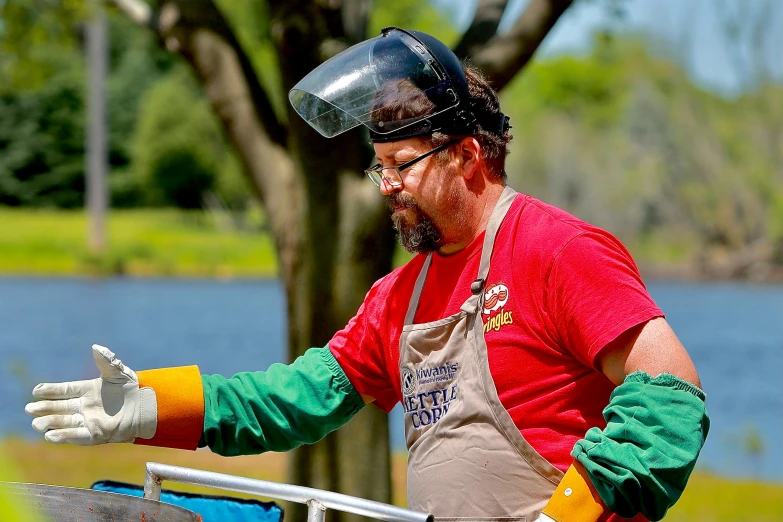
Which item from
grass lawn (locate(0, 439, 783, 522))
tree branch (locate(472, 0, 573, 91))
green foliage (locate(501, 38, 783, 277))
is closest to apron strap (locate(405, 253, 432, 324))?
tree branch (locate(472, 0, 573, 91))

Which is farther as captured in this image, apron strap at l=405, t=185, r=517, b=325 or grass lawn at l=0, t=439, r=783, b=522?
grass lawn at l=0, t=439, r=783, b=522

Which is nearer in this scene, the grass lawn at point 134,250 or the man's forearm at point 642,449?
the man's forearm at point 642,449

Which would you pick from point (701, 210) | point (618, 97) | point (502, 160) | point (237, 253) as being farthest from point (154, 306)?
point (618, 97)

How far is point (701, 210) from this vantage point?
111ft

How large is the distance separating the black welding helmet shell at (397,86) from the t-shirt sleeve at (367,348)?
0.41m

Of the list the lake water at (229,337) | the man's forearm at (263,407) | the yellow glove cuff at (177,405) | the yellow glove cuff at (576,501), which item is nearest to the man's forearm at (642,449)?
the yellow glove cuff at (576,501)

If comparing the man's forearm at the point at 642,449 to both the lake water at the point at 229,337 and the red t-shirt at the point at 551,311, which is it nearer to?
the red t-shirt at the point at 551,311

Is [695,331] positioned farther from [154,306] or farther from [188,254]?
[188,254]

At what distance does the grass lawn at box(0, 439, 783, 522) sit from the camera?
679 centimetres

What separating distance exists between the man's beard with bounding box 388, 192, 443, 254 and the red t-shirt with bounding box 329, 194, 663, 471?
0.24 ft

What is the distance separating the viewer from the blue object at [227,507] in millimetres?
2336

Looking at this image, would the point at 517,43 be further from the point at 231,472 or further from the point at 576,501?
the point at 231,472

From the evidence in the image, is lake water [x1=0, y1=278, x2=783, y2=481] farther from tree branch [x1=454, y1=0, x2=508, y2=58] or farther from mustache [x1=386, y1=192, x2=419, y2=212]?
mustache [x1=386, y1=192, x2=419, y2=212]

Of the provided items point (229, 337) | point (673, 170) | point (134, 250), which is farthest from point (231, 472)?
point (673, 170)
